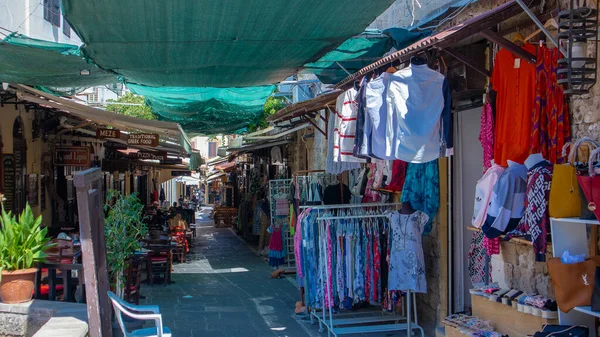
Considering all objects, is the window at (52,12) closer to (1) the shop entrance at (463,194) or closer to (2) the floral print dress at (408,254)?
(2) the floral print dress at (408,254)

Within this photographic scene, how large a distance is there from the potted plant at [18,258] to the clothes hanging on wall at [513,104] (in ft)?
14.7

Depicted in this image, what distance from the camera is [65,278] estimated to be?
651 cm

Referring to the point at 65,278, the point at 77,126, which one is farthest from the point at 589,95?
the point at 77,126

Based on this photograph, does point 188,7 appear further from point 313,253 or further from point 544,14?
point 313,253

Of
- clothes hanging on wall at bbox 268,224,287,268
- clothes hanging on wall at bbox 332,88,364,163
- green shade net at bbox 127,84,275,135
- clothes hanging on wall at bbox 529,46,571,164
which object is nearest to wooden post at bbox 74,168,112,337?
clothes hanging on wall at bbox 332,88,364,163

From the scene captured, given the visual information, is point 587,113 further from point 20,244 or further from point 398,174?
Answer: point 20,244

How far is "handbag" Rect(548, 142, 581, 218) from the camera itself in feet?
13.3

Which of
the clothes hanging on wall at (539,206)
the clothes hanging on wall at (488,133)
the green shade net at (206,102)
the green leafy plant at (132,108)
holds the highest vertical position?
the green leafy plant at (132,108)

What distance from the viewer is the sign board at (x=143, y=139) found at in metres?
13.4

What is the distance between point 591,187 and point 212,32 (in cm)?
389

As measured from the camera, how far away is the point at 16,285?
5914 millimetres

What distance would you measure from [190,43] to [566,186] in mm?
4139

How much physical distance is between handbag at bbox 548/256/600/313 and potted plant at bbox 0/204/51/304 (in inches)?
186

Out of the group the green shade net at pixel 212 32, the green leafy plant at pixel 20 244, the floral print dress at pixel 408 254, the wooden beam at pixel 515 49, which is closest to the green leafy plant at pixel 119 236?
the green leafy plant at pixel 20 244
